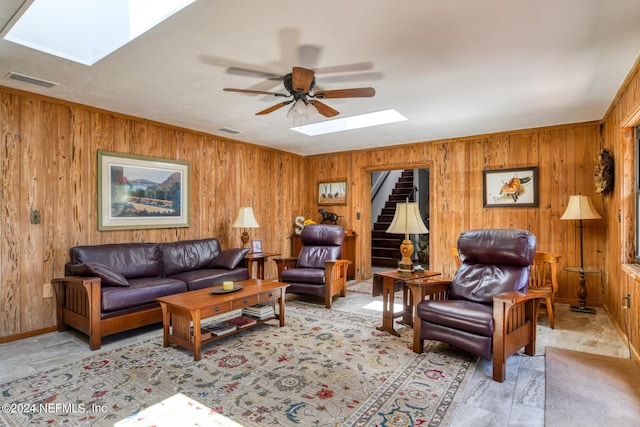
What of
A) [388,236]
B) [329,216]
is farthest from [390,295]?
[388,236]

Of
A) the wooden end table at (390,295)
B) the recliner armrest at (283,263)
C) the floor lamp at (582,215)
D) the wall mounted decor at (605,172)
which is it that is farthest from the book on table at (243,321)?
the wall mounted decor at (605,172)

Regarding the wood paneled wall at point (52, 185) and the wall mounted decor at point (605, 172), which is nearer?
the wood paneled wall at point (52, 185)

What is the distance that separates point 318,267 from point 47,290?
3113mm

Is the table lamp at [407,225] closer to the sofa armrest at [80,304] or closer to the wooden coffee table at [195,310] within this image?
the wooden coffee table at [195,310]

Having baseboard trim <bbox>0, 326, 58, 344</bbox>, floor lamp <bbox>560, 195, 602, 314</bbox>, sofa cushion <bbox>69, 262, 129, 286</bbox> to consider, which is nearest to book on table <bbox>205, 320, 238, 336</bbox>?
sofa cushion <bbox>69, 262, 129, 286</bbox>

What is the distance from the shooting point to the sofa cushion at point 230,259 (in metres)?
4.61

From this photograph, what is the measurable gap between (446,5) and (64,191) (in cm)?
401

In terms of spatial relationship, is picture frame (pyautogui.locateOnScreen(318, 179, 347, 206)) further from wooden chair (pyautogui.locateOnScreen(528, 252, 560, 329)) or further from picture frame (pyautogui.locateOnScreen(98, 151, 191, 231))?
wooden chair (pyautogui.locateOnScreen(528, 252, 560, 329))

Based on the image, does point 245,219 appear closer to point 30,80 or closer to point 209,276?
point 209,276

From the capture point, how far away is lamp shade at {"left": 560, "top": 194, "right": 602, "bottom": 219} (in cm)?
407

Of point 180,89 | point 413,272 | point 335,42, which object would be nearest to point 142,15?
point 180,89

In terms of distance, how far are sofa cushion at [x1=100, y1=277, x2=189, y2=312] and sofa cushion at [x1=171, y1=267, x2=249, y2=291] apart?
13 cm

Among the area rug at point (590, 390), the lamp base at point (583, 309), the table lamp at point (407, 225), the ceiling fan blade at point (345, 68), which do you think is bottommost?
the area rug at point (590, 390)

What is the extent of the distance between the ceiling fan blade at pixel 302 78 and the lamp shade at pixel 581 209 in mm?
3522
